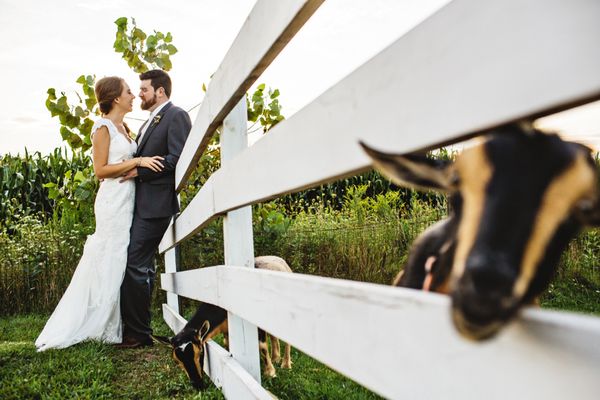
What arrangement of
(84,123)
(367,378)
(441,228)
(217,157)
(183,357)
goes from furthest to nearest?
1. (217,157)
2. (84,123)
3. (183,357)
4. (441,228)
5. (367,378)

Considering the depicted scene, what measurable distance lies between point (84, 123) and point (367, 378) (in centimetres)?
663

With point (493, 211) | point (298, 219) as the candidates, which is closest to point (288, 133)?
point (493, 211)

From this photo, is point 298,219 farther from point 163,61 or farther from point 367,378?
point 367,378

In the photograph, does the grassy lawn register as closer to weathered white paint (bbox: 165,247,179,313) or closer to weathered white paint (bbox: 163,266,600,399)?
weathered white paint (bbox: 165,247,179,313)

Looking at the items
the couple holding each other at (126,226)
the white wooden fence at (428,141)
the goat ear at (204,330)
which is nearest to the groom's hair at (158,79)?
the couple holding each other at (126,226)

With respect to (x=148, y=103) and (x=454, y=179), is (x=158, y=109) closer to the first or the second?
(x=148, y=103)

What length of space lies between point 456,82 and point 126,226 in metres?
5.10

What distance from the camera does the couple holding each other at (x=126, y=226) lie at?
543 cm

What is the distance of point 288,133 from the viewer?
1.77 metres

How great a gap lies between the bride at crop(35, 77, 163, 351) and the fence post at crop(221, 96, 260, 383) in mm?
2735

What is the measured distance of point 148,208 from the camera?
18.0 ft

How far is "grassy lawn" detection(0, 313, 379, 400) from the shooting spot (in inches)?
142

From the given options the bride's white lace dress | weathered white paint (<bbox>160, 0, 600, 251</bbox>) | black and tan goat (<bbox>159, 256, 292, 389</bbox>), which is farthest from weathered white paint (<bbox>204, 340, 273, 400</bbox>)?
the bride's white lace dress

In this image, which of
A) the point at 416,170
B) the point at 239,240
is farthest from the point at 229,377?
the point at 416,170
